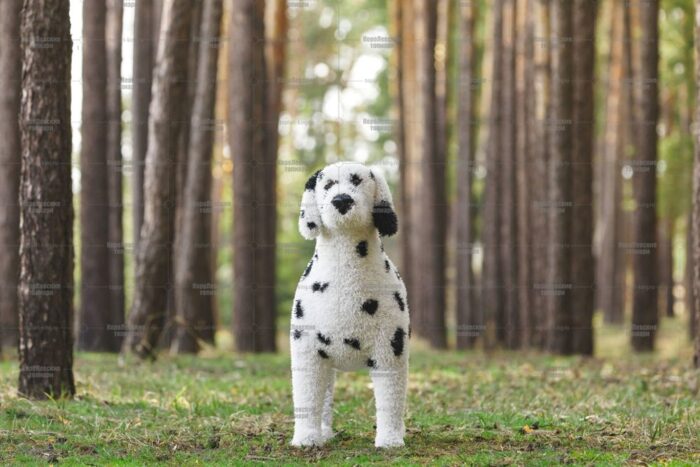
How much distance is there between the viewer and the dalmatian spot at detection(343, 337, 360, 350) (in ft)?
23.6

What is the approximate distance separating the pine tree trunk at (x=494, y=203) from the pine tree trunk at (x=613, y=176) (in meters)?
6.15

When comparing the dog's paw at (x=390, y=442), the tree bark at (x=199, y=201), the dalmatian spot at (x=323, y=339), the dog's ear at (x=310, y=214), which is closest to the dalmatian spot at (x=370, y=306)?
the dalmatian spot at (x=323, y=339)

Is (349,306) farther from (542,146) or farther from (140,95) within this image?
(542,146)

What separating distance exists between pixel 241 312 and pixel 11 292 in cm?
445

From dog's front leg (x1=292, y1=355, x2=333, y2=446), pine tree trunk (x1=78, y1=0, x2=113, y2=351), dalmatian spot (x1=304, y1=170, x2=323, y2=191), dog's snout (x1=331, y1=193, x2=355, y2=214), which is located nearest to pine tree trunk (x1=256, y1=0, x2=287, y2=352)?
pine tree trunk (x1=78, y1=0, x2=113, y2=351)

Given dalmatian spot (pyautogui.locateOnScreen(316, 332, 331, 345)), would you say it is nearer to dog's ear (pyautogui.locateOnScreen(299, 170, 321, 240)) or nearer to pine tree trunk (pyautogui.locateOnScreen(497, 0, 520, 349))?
dog's ear (pyautogui.locateOnScreen(299, 170, 321, 240))

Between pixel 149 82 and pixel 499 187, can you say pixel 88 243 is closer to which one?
pixel 149 82

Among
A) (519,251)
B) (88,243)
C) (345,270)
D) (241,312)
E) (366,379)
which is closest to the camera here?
(345,270)

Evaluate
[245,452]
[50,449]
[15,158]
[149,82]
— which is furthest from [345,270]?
[149,82]

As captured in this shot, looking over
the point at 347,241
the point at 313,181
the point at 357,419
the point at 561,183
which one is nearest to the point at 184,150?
the point at 561,183

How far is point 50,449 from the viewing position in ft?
24.2

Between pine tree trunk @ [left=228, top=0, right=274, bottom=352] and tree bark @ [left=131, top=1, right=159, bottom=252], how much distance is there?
1368mm

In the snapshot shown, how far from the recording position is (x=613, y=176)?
31.0m

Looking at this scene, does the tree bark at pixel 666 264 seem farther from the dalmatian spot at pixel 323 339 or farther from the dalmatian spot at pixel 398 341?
the dalmatian spot at pixel 323 339
